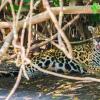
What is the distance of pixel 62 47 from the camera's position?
1.90 metres

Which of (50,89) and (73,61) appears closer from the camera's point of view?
(50,89)

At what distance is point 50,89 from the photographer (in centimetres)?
770

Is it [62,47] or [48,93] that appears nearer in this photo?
[62,47]

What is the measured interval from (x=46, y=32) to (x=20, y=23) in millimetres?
6176

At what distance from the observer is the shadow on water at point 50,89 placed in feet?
23.2

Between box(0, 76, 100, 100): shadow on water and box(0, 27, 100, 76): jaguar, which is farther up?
box(0, 27, 100, 76): jaguar

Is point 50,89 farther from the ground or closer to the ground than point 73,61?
closer to the ground

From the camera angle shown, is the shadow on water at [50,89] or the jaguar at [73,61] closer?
the shadow on water at [50,89]

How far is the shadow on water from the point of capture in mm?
7074

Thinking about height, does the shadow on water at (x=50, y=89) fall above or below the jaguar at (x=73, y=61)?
below

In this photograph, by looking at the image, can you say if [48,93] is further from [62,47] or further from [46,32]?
[62,47]

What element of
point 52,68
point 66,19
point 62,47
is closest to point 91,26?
point 66,19

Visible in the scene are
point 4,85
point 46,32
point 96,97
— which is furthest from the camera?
point 46,32

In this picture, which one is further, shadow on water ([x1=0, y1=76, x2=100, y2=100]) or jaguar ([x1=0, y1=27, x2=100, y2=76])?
jaguar ([x1=0, y1=27, x2=100, y2=76])
